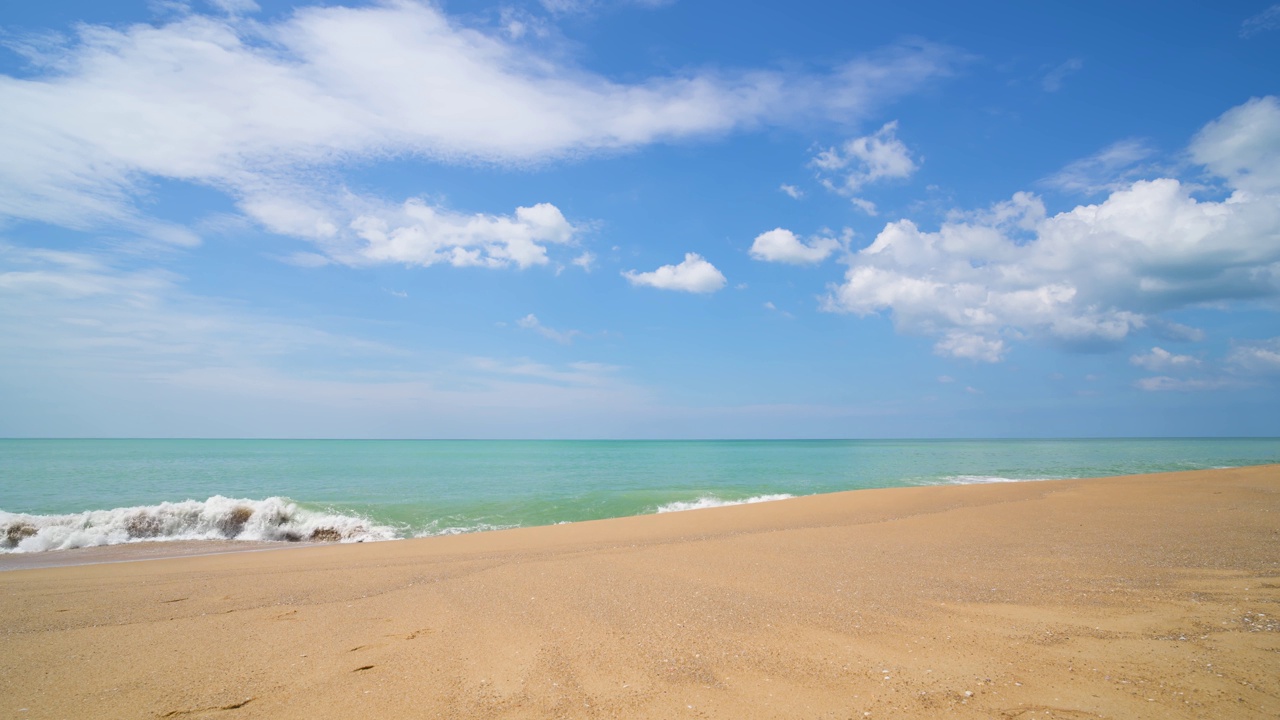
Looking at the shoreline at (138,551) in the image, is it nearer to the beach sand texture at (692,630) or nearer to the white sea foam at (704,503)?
the beach sand texture at (692,630)

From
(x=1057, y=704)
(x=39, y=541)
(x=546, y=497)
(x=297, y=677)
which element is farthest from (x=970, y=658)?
(x=546, y=497)

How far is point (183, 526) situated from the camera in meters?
16.8

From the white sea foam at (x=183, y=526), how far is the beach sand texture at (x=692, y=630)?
6.25 metres

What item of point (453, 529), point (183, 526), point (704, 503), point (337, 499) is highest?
point (704, 503)

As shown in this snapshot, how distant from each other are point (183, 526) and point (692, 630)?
57.6 feet

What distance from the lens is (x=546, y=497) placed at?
84.2 ft

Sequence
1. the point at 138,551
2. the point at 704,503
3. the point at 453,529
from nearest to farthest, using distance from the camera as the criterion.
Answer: the point at 138,551
the point at 453,529
the point at 704,503

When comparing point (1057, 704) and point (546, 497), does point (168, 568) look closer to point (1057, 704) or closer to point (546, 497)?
point (1057, 704)

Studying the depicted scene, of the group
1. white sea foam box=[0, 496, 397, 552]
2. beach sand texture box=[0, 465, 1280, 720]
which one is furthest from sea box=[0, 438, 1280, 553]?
beach sand texture box=[0, 465, 1280, 720]

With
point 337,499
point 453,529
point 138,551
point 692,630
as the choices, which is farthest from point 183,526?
point 692,630

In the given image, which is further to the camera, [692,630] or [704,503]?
[704,503]

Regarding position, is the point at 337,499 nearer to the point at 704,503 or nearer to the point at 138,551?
the point at 138,551

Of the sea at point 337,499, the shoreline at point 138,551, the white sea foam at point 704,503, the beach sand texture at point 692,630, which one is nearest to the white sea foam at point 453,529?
the sea at point 337,499

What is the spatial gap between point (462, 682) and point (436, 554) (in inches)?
265
